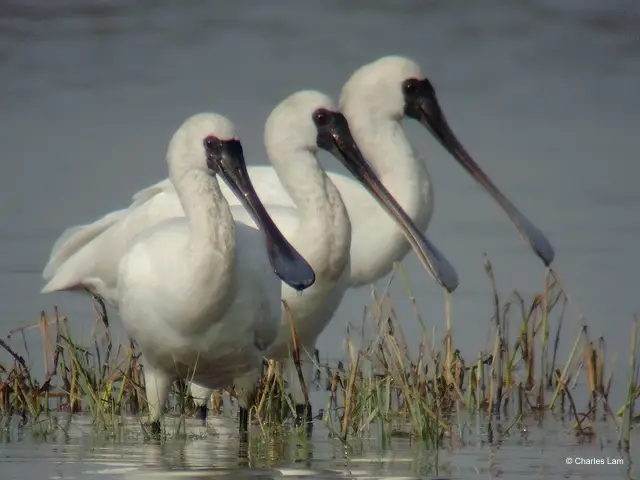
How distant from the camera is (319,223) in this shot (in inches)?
372

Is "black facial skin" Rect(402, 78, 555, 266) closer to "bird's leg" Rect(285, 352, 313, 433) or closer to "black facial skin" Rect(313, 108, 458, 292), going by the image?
"black facial skin" Rect(313, 108, 458, 292)

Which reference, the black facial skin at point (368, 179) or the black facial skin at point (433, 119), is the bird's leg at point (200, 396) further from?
the black facial skin at point (433, 119)

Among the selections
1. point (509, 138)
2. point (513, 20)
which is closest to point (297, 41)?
point (513, 20)

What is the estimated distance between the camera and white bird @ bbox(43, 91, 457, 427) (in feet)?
31.1

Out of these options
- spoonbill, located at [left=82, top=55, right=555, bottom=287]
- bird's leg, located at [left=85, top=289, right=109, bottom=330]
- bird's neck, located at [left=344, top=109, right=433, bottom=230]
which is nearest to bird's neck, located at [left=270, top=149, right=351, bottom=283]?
spoonbill, located at [left=82, top=55, right=555, bottom=287]

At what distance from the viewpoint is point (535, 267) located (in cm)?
1338

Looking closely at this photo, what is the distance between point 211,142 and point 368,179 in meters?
1.64

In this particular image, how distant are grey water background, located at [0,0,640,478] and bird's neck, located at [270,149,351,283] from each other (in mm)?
1667

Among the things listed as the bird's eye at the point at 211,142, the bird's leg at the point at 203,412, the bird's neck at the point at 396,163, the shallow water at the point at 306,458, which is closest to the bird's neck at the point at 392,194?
the bird's neck at the point at 396,163

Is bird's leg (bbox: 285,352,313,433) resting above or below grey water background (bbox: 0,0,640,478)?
below

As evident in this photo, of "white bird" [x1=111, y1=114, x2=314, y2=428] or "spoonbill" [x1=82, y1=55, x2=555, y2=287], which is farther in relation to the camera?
"spoonbill" [x1=82, y1=55, x2=555, y2=287]

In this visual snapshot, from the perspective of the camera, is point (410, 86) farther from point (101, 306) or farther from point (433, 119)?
point (101, 306)

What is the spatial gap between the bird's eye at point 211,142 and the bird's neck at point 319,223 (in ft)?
3.25

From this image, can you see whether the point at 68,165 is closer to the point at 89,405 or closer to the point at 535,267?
the point at 535,267
